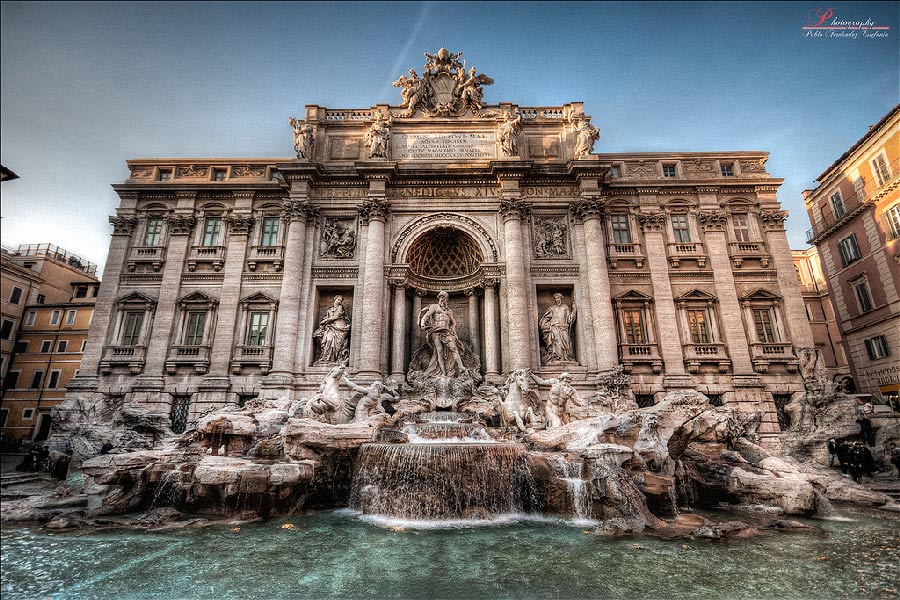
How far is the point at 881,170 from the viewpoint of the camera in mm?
21156

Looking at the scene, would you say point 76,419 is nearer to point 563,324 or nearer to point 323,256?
point 323,256

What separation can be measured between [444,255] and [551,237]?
5.59m

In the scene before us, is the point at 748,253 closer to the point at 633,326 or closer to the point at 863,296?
the point at 633,326

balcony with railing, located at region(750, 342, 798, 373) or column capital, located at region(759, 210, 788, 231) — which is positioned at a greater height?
column capital, located at region(759, 210, 788, 231)

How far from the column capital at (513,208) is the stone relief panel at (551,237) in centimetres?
95

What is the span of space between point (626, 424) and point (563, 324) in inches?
295

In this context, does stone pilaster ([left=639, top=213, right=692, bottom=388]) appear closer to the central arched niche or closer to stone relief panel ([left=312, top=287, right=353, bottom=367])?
the central arched niche

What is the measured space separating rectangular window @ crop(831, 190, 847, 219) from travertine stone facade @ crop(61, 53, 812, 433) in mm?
6822

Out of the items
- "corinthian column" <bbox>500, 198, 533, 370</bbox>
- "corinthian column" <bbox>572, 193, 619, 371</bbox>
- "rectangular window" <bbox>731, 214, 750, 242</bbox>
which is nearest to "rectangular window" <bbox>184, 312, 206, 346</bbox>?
"corinthian column" <bbox>500, 198, 533, 370</bbox>

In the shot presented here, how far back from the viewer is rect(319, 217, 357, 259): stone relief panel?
2027 centimetres

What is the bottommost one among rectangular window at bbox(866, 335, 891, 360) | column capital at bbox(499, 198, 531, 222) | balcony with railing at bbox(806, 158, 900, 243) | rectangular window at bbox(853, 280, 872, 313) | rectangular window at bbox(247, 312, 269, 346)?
rectangular window at bbox(866, 335, 891, 360)

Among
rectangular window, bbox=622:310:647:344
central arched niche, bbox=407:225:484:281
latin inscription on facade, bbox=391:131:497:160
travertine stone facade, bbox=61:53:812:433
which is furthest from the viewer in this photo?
latin inscription on facade, bbox=391:131:497:160

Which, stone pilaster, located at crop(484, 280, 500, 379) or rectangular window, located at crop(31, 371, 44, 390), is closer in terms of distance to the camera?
stone pilaster, located at crop(484, 280, 500, 379)

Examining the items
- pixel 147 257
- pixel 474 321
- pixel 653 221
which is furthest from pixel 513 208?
pixel 147 257
